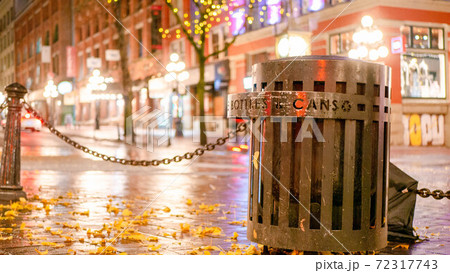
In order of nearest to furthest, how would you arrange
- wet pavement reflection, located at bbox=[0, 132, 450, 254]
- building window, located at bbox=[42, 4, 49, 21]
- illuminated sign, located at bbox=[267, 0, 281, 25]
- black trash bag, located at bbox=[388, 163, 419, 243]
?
1. wet pavement reflection, located at bbox=[0, 132, 450, 254]
2. black trash bag, located at bbox=[388, 163, 419, 243]
3. illuminated sign, located at bbox=[267, 0, 281, 25]
4. building window, located at bbox=[42, 4, 49, 21]

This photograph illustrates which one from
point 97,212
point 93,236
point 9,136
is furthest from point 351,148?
point 9,136

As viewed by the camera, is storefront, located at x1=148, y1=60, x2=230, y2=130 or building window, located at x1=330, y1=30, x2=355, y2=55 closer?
building window, located at x1=330, y1=30, x2=355, y2=55

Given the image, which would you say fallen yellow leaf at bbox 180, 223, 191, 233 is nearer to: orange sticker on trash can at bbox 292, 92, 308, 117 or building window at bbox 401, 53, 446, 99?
orange sticker on trash can at bbox 292, 92, 308, 117

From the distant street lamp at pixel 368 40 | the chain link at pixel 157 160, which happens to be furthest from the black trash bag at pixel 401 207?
the distant street lamp at pixel 368 40

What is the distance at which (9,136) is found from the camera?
852 cm

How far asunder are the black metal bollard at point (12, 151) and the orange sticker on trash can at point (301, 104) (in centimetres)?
507

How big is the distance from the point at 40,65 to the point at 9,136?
80062mm

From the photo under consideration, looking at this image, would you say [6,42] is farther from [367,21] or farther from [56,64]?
[367,21]

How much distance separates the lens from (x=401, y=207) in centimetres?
602

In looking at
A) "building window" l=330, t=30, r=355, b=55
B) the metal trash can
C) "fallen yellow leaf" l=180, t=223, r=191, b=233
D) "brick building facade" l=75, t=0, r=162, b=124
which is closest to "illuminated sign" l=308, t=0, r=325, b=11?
"building window" l=330, t=30, r=355, b=55

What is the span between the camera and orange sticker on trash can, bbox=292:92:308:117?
4.51m

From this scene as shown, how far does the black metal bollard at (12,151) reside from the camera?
8.48 meters

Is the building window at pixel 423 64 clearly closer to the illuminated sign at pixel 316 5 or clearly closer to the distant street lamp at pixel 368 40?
the illuminated sign at pixel 316 5

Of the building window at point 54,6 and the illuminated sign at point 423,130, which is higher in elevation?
the building window at point 54,6
